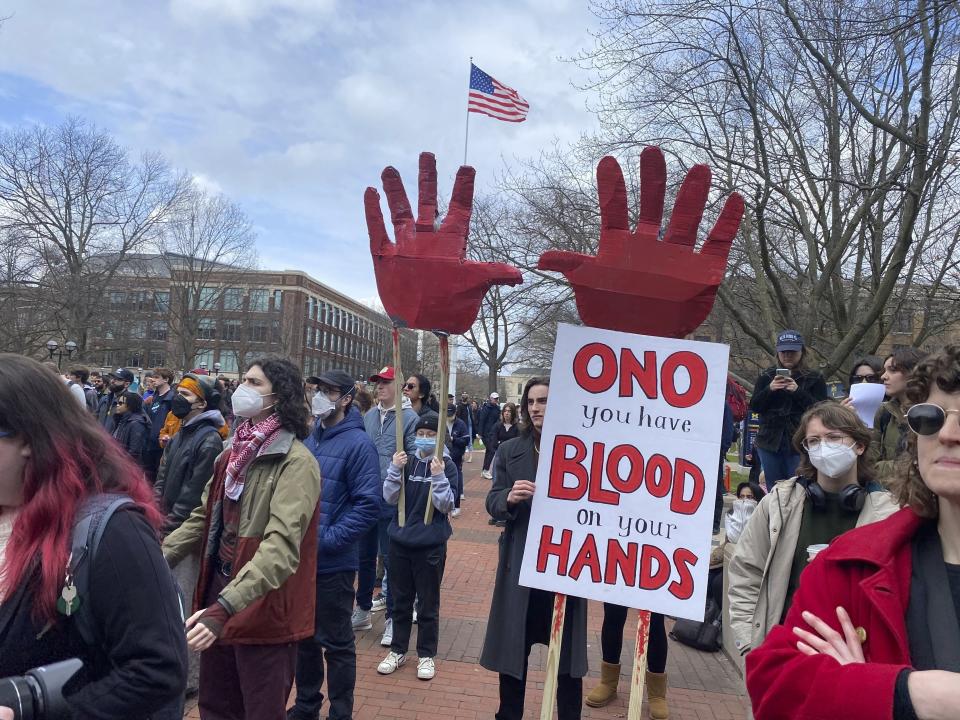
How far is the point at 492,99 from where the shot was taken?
8.41m

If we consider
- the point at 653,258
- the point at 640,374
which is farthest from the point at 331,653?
the point at 653,258

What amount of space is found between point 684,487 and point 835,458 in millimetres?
706

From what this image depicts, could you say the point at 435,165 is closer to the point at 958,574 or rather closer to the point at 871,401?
the point at 958,574

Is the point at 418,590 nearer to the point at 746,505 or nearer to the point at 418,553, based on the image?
the point at 418,553

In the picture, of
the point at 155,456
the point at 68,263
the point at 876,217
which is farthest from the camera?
the point at 68,263

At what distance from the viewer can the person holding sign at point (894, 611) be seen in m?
1.29

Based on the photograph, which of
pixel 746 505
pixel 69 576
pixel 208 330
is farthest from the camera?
pixel 208 330

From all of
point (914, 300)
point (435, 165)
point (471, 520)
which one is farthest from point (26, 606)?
point (914, 300)

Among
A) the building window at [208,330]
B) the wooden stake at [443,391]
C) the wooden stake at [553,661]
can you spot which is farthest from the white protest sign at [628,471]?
the building window at [208,330]

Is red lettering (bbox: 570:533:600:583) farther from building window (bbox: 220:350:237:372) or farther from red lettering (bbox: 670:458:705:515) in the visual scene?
building window (bbox: 220:350:237:372)

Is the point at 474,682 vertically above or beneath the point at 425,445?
beneath

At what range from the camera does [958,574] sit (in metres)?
1.41

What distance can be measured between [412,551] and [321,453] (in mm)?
1209

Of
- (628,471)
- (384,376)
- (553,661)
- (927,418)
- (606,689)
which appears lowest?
(606,689)
